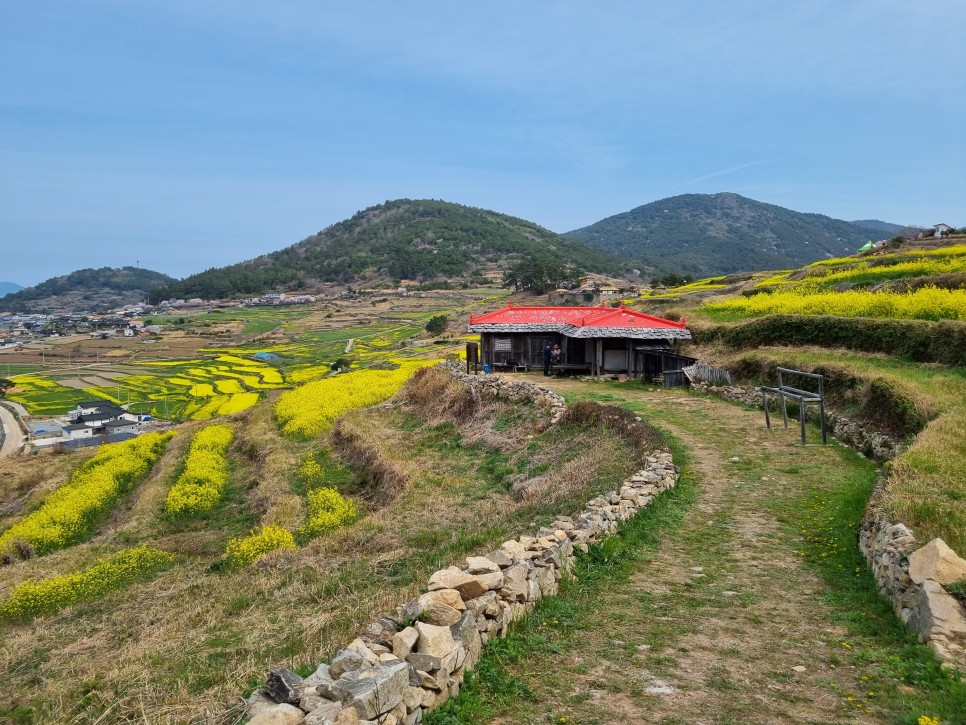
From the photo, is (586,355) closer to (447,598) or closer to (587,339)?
(587,339)

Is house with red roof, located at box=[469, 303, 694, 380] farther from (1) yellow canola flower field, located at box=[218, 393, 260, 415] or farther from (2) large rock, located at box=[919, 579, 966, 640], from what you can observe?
(1) yellow canola flower field, located at box=[218, 393, 260, 415]

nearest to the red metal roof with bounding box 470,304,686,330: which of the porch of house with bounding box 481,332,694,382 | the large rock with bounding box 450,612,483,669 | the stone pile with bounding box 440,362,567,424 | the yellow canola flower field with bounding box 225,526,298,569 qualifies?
the porch of house with bounding box 481,332,694,382

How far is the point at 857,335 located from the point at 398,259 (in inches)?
5732

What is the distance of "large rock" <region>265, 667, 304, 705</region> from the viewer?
4.29 m

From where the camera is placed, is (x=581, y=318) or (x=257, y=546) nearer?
(x=257, y=546)

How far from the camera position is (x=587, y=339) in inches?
1011

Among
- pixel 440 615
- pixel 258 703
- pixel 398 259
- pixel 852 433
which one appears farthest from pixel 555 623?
pixel 398 259

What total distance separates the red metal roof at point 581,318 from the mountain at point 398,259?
106430 mm

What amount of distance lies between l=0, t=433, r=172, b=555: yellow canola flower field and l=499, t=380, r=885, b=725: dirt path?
18.1m

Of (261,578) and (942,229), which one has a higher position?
(942,229)

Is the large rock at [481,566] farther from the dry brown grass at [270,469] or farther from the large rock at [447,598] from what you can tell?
the dry brown grass at [270,469]

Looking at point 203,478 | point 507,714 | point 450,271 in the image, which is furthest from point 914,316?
point 450,271

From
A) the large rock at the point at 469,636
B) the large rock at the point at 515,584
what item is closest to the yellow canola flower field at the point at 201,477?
the large rock at the point at 515,584

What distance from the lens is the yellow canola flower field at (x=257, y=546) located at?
12.6 metres
